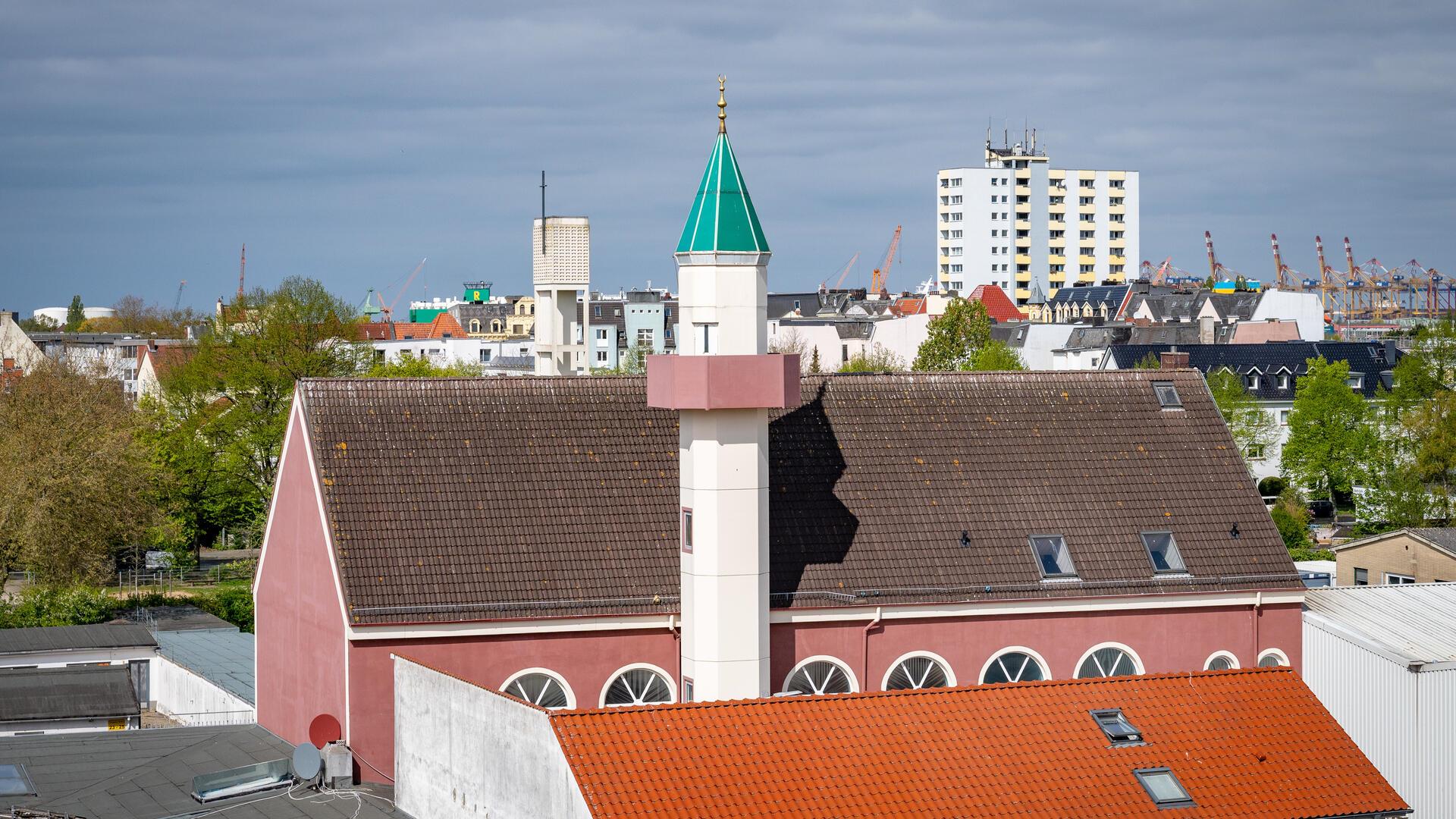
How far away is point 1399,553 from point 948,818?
34028mm

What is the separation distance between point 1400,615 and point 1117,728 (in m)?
12.8

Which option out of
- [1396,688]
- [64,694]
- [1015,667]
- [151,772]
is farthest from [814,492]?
[64,694]

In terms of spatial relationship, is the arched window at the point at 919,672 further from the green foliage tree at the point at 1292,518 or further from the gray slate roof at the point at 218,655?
the green foliage tree at the point at 1292,518

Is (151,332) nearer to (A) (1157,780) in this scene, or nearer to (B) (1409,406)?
(B) (1409,406)

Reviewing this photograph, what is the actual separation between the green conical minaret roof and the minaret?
2 centimetres

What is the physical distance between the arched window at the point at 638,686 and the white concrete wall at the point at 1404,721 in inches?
500

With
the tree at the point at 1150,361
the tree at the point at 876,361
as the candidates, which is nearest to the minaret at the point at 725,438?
the tree at the point at 1150,361

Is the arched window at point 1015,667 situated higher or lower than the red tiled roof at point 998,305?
lower

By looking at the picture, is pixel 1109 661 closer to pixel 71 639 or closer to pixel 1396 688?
pixel 1396 688

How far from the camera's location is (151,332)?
195m

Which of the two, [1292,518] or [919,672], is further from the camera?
[1292,518]

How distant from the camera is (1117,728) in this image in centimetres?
2719

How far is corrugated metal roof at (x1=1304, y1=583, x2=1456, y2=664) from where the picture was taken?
3478 cm

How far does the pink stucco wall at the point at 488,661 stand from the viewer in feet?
100
